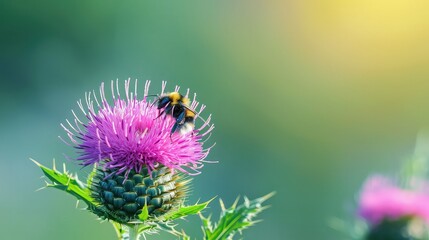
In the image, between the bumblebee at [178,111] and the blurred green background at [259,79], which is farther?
the blurred green background at [259,79]

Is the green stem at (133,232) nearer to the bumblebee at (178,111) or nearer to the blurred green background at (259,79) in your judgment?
the bumblebee at (178,111)

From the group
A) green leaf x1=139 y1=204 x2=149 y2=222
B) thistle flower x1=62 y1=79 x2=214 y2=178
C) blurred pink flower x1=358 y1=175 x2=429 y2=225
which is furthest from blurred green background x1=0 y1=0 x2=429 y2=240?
green leaf x1=139 y1=204 x2=149 y2=222

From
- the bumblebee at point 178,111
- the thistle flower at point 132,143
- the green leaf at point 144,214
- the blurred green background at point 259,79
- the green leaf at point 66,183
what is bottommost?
the green leaf at point 66,183

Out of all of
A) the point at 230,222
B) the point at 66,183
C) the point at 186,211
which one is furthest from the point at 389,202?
the point at 66,183

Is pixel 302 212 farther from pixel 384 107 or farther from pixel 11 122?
pixel 11 122

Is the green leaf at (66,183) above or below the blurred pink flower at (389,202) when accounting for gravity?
below

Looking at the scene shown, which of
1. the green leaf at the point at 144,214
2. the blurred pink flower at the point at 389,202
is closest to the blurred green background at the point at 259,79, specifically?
the blurred pink flower at the point at 389,202

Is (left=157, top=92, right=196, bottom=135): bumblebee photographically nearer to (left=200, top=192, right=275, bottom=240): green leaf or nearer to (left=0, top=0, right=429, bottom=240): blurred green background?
(left=200, top=192, right=275, bottom=240): green leaf

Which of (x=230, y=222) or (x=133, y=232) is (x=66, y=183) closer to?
(x=133, y=232)
